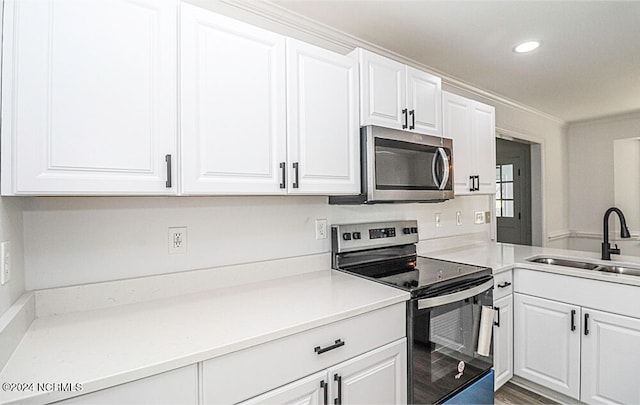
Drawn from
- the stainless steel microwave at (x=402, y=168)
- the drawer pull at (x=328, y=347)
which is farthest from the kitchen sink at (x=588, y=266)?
the drawer pull at (x=328, y=347)

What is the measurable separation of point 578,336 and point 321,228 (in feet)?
5.48

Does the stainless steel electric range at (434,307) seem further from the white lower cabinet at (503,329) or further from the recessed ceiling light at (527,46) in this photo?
the recessed ceiling light at (527,46)

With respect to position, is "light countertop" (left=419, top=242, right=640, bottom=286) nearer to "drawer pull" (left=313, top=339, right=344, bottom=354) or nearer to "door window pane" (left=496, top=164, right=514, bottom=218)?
"drawer pull" (left=313, top=339, right=344, bottom=354)

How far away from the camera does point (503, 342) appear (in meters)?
2.18

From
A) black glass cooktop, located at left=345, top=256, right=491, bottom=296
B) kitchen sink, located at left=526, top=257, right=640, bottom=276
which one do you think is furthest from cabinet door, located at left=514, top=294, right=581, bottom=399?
black glass cooktop, located at left=345, top=256, right=491, bottom=296

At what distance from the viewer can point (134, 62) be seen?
115 cm

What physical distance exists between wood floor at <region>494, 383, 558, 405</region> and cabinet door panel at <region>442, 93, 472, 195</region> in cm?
140

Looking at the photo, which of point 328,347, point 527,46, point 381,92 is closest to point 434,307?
point 328,347

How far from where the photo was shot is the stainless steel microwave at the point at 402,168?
1.75m

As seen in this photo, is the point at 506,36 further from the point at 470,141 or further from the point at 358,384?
the point at 358,384

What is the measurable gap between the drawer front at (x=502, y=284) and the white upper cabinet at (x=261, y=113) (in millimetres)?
1153

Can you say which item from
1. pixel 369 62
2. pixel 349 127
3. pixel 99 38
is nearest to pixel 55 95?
pixel 99 38

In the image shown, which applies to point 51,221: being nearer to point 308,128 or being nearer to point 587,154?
point 308,128

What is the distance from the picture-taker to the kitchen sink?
2.08 metres
